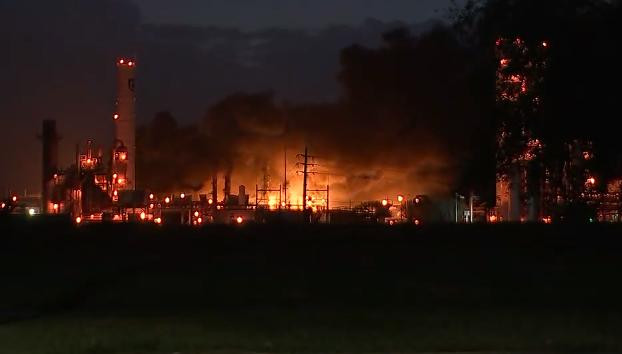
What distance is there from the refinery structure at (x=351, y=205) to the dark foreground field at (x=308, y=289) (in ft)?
7.61

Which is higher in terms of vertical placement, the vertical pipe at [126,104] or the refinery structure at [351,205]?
the vertical pipe at [126,104]

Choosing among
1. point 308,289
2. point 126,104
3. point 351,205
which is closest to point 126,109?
point 126,104

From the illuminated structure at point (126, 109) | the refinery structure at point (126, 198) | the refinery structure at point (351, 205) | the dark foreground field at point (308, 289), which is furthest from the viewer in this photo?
the illuminated structure at point (126, 109)

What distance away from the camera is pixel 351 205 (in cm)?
8025

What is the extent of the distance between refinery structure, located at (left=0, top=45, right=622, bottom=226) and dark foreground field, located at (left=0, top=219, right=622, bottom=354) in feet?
7.61

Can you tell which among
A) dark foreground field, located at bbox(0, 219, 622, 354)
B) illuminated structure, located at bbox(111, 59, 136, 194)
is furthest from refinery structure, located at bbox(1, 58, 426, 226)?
dark foreground field, located at bbox(0, 219, 622, 354)

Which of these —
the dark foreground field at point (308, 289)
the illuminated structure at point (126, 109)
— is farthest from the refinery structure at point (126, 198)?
the dark foreground field at point (308, 289)

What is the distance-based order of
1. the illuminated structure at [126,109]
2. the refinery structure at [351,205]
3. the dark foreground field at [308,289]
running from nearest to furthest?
the dark foreground field at [308,289]
the refinery structure at [351,205]
the illuminated structure at [126,109]

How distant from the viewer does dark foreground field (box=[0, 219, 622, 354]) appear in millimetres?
12500

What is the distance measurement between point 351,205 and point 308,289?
60.8 m

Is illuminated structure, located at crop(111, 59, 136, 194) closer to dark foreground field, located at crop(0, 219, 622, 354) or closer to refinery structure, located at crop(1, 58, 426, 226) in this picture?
refinery structure, located at crop(1, 58, 426, 226)

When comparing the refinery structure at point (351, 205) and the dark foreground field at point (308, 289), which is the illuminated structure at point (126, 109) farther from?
the dark foreground field at point (308, 289)

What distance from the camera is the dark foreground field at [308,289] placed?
1250 centimetres

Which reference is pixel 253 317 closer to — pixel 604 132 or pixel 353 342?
pixel 353 342
